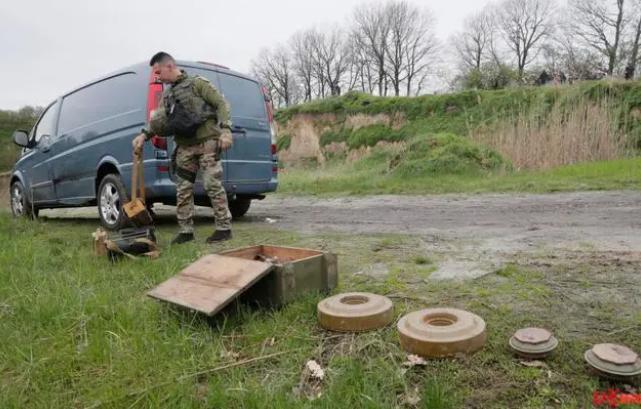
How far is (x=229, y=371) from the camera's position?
6.82 feet

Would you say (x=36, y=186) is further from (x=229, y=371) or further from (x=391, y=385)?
(x=391, y=385)

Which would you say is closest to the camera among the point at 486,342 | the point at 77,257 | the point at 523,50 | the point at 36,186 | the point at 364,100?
the point at 486,342

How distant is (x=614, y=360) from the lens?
1.70 m

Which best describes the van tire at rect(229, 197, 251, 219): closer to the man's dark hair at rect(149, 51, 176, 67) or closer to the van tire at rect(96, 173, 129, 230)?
the van tire at rect(96, 173, 129, 230)

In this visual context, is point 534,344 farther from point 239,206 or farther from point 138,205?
point 239,206

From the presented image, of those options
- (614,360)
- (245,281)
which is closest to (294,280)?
(245,281)

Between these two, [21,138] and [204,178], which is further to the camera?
[21,138]

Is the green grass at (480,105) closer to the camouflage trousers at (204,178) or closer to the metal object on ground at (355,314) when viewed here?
the camouflage trousers at (204,178)

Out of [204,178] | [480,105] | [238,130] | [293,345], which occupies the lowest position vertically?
[293,345]

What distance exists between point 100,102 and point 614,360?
612 cm

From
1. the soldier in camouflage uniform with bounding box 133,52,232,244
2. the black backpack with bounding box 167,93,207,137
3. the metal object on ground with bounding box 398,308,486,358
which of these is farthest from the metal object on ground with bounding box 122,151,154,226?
the metal object on ground with bounding box 398,308,486,358

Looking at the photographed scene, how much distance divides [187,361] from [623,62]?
4304cm

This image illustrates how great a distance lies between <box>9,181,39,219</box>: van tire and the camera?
26.9 feet

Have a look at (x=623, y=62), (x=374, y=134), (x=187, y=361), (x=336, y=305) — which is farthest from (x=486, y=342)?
(x=623, y=62)
